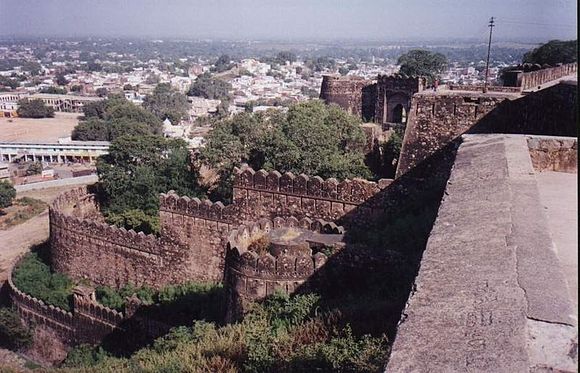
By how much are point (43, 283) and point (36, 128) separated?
191 feet

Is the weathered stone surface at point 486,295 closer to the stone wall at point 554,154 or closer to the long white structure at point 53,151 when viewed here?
the stone wall at point 554,154

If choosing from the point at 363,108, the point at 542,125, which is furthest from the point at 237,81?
the point at 542,125

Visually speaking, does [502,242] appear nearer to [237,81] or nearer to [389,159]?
[389,159]

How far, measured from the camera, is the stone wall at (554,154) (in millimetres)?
6305

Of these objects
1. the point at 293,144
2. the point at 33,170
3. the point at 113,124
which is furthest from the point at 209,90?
the point at 293,144

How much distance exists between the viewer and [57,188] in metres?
39.9

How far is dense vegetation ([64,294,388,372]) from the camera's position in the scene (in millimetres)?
5172

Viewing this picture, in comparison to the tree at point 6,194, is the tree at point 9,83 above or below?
above

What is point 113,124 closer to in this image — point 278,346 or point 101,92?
point 278,346

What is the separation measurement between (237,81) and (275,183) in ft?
388

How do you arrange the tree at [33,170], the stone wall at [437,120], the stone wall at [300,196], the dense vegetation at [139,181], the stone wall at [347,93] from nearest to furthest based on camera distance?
the stone wall at [437,120], the stone wall at [300,196], the dense vegetation at [139,181], the stone wall at [347,93], the tree at [33,170]

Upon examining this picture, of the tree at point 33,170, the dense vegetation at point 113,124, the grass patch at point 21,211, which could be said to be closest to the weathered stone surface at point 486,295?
the grass patch at point 21,211

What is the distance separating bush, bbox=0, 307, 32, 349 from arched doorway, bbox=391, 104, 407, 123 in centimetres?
1796

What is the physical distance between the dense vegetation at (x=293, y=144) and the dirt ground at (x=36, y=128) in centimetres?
4416
